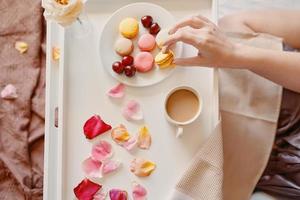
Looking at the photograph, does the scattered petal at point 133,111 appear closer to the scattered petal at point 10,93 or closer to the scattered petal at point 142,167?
the scattered petal at point 142,167

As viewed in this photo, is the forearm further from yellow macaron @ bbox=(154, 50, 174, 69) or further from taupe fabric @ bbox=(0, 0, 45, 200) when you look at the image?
taupe fabric @ bbox=(0, 0, 45, 200)

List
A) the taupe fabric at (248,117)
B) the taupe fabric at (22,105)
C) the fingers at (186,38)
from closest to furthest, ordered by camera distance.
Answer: the fingers at (186,38), the taupe fabric at (248,117), the taupe fabric at (22,105)

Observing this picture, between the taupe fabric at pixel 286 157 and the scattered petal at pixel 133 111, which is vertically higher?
the scattered petal at pixel 133 111

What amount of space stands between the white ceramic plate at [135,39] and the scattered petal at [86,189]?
0.21 m

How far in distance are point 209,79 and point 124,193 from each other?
0.93ft

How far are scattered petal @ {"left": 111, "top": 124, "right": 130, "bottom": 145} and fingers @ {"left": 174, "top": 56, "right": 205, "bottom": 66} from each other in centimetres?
17

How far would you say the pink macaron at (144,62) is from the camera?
924 millimetres

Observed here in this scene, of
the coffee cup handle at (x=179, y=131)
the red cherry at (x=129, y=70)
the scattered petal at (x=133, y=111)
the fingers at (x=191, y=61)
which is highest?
the fingers at (x=191, y=61)

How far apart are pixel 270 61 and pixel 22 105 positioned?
75 centimetres

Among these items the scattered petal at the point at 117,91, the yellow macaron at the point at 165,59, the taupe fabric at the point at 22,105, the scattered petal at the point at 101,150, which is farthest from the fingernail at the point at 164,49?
the taupe fabric at the point at 22,105

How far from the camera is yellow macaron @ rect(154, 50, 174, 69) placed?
91 cm

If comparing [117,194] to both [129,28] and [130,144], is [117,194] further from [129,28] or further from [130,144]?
[129,28]

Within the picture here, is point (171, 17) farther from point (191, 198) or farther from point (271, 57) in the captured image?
point (191, 198)

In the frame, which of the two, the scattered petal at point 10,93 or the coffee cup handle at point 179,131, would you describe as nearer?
the coffee cup handle at point 179,131
